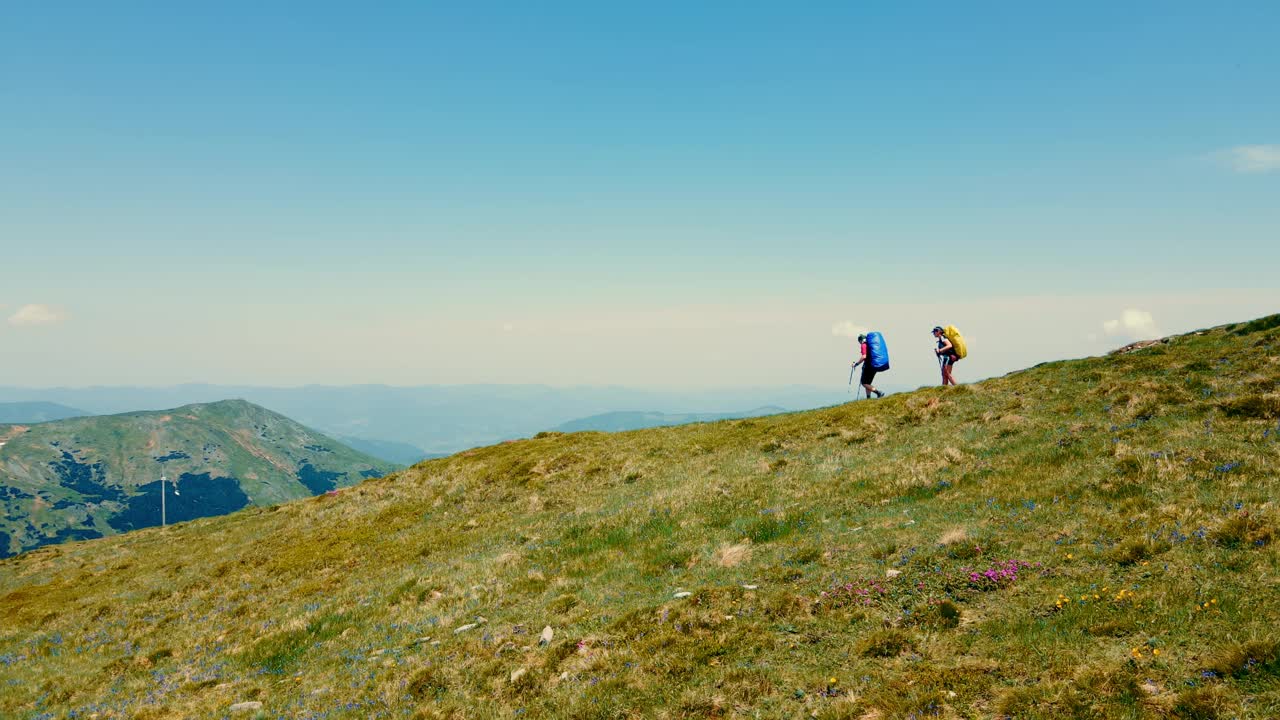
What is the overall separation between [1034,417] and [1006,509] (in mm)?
10480

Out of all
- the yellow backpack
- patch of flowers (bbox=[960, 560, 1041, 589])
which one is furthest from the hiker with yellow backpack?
patch of flowers (bbox=[960, 560, 1041, 589])

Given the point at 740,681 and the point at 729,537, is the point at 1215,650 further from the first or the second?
the point at 729,537

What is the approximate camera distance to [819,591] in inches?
476

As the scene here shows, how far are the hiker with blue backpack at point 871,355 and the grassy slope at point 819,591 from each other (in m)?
4.49

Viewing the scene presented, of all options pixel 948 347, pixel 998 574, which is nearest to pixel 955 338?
pixel 948 347

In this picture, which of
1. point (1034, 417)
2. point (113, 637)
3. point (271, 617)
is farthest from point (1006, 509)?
point (113, 637)

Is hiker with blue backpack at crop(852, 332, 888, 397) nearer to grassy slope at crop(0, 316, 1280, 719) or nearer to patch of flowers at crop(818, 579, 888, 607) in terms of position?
grassy slope at crop(0, 316, 1280, 719)

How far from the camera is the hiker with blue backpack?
33.6m

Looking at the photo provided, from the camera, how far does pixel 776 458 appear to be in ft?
89.3

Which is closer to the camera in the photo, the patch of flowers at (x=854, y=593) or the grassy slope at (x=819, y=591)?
the grassy slope at (x=819, y=591)

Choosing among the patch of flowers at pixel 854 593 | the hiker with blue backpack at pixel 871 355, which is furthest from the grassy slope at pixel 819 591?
the hiker with blue backpack at pixel 871 355

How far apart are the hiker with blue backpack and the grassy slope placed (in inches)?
177

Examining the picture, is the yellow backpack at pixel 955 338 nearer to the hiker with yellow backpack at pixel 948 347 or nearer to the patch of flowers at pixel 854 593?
the hiker with yellow backpack at pixel 948 347

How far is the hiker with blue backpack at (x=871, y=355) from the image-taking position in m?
33.6
